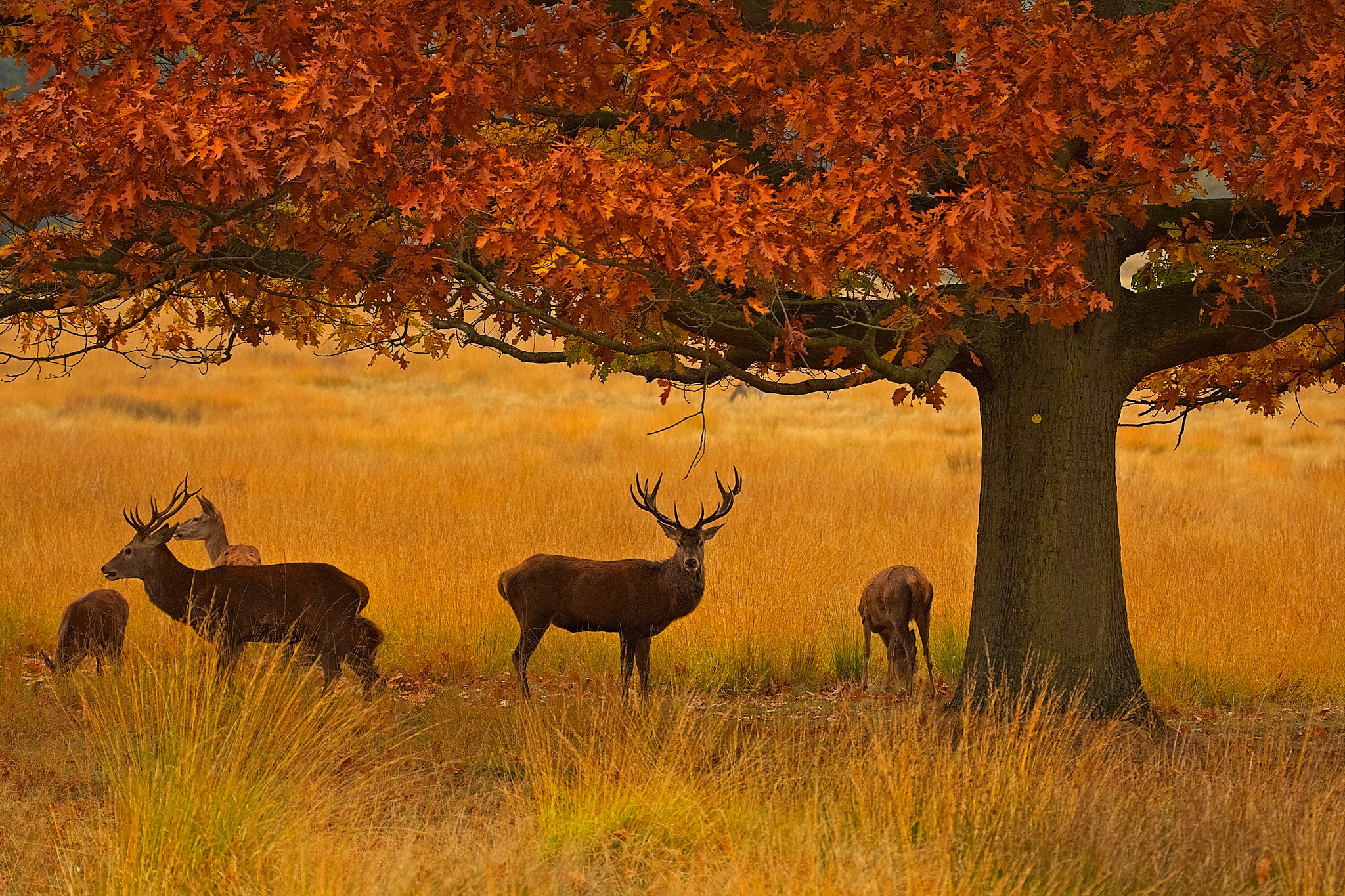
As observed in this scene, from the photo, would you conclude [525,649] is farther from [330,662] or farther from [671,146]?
[671,146]

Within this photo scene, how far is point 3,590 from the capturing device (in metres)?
13.5

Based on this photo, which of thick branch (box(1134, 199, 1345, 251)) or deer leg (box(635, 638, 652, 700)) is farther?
deer leg (box(635, 638, 652, 700))

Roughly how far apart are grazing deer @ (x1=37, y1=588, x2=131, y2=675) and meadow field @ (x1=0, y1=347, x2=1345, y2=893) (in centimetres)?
34

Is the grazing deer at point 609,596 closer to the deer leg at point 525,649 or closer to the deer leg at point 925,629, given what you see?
the deer leg at point 525,649

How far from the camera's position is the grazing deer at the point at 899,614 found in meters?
11.1

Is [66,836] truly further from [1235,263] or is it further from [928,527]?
[928,527]

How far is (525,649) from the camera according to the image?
10.7 meters

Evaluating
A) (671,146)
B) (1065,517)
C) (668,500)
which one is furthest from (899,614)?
(668,500)

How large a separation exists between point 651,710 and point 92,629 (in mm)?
4687

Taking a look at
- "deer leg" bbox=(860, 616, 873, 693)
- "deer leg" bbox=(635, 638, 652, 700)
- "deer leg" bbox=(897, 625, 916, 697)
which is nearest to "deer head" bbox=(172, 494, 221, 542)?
"deer leg" bbox=(635, 638, 652, 700)

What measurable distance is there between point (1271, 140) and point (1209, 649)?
651cm

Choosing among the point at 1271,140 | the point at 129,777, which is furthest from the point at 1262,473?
the point at 129,777

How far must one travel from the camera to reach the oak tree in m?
6.56

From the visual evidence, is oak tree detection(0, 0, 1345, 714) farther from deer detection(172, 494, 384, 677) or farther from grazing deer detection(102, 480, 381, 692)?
deer detection(172, 494, 384, 677)
